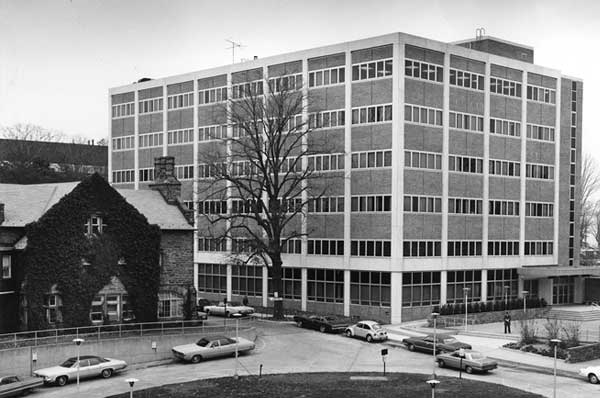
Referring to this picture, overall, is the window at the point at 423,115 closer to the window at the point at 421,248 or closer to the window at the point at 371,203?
the window at the point at 371,203

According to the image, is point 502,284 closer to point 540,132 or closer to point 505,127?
point 505,127

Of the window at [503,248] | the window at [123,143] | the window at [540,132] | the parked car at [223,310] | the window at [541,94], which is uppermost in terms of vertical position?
the window at [541,94]

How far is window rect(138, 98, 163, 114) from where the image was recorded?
8825 centimetres

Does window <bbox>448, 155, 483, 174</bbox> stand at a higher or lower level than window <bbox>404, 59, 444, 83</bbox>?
lower

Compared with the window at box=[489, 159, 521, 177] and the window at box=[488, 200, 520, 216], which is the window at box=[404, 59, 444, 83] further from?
the window at box=[488, 200, 520, 216]

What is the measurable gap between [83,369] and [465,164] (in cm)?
4222

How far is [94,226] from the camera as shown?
5188cm

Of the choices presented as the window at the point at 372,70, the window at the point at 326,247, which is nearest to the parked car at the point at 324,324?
the window at the point at 326,247

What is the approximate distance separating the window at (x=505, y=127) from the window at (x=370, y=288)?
751 inches

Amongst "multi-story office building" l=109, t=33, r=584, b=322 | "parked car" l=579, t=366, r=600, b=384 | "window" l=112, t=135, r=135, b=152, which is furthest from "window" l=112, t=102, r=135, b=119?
"parked car" l=579, t=366, r=600, b=384

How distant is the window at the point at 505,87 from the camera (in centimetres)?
7438

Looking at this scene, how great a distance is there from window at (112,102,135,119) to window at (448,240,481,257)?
4238cm

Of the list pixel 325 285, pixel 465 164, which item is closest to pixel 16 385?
pixel 325 285

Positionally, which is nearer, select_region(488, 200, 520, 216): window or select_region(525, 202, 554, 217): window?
select_region(488, 200, 520, 216): window
